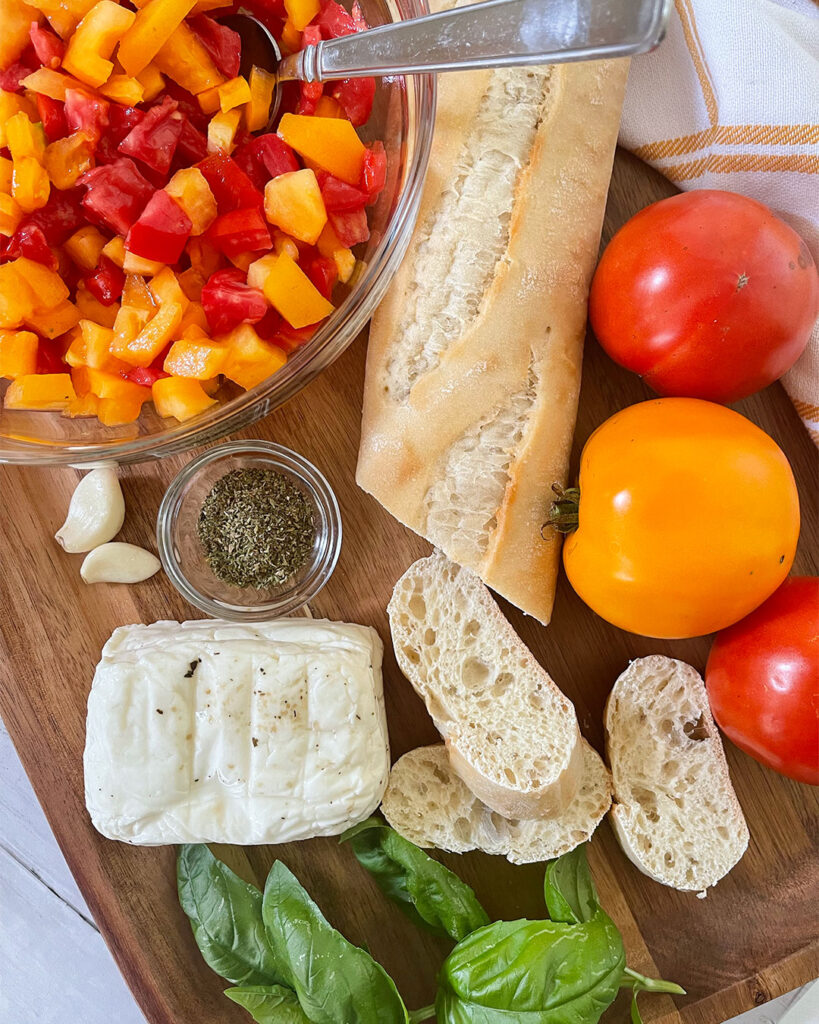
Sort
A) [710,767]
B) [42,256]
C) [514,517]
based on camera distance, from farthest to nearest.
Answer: [710,767] < [514,517] < [42,256]

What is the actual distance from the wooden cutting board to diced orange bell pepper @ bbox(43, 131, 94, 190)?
0.58 metres

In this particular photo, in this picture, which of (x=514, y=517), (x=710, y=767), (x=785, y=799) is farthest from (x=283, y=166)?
(x=785, y=799)

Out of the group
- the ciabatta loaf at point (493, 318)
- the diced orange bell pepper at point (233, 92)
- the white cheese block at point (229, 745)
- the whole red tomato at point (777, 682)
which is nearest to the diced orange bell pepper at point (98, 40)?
the diced orange bell pepper at point (233, 92)

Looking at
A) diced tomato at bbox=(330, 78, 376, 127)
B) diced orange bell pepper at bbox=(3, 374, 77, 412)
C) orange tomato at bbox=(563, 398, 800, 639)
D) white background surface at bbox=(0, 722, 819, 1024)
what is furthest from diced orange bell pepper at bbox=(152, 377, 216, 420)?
white background surface at bbox=(0, 722, 819, 1024)

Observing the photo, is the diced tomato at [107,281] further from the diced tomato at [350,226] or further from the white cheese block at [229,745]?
the white cheese block at [229,745]

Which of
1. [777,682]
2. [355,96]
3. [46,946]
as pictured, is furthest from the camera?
[46,946]

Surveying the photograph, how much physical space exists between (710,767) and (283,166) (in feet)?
4.70

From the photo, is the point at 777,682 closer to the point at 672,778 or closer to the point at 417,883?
the point at 672,778

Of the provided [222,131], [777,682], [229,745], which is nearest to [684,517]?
[777,682]

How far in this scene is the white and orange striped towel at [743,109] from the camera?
5.46ft

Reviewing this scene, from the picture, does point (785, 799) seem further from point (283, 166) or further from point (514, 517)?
point (283, 166)

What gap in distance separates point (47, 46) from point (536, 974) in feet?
5.59

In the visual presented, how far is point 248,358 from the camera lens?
144cm

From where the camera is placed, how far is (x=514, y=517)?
5.46ft
